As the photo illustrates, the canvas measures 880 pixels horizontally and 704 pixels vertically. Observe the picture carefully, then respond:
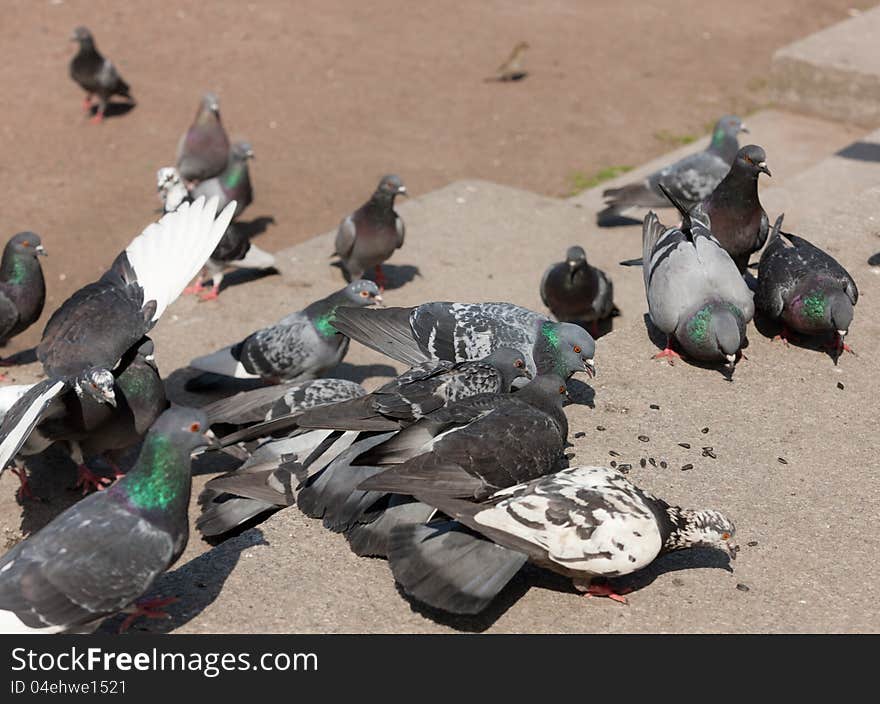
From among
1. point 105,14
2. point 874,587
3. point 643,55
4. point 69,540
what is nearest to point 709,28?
point 643,55

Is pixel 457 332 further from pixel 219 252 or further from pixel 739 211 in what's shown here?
pixel 219 252

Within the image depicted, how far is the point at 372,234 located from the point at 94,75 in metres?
4.83

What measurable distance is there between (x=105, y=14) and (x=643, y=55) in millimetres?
6433

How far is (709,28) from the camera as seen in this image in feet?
45.8

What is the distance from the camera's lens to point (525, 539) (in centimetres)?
383

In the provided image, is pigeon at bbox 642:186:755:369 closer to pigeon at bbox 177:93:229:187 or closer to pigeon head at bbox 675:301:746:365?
pigeon head at bbox 675:301:746:365

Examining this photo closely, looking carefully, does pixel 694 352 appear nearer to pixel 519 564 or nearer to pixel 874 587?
pixel 874 587

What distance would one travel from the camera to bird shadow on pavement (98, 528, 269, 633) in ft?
13.0

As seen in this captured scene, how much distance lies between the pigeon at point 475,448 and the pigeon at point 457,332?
0.77 m

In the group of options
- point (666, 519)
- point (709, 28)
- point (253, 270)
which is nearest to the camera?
point (666, 519)

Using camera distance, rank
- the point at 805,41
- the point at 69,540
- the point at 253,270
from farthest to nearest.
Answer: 1. the point at 805,41
2. the point at 253,270
3. the point at 69,540

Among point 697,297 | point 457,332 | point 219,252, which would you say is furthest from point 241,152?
point 697,297

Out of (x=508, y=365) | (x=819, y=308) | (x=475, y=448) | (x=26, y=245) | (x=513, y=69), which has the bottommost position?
(x=513, y=69)
